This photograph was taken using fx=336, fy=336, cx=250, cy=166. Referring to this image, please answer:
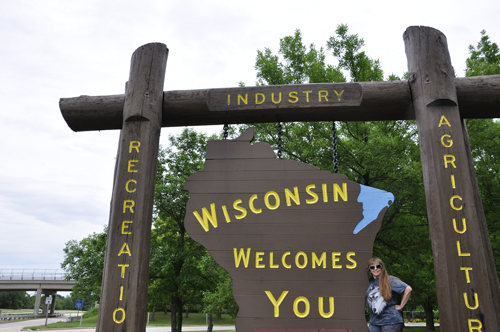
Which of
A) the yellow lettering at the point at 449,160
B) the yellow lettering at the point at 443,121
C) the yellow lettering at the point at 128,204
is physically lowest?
the yellow lettering at the point at 128,204

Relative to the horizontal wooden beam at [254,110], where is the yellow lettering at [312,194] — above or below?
below

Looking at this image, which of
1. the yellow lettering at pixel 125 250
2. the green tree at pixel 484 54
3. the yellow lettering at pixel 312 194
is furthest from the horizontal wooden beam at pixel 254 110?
the green tree at pixel 484 54

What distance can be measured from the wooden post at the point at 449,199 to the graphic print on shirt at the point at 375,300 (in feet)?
1.62

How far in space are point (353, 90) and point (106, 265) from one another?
321 centimetres

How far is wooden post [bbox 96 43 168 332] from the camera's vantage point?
324 cm

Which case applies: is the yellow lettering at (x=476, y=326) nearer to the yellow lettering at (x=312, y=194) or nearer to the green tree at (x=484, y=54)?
the yellow lettering at (x=312, y=194)

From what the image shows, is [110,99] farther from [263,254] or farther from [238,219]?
[263,254]

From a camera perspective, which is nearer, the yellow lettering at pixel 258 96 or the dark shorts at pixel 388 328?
the dark shorts at pixel 388 328

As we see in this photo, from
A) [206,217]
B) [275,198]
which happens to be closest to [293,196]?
[275,198]

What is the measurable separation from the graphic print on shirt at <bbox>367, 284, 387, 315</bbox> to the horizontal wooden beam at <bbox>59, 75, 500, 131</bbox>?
1879mm

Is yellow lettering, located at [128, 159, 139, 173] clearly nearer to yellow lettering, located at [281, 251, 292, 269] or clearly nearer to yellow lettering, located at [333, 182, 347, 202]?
yellow lettering, located at [281, 251, 292, 269]

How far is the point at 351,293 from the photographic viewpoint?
3250 mm

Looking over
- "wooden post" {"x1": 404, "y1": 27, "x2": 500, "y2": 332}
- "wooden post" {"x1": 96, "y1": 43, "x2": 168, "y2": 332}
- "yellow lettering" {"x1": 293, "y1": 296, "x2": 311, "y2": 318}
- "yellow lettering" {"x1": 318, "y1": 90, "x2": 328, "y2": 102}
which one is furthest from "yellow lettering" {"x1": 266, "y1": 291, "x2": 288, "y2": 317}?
"yellow lettering" {"x1": 318, "y1": 90, "x2": 328, "y2": 102}

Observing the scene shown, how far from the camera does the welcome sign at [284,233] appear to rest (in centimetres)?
327
